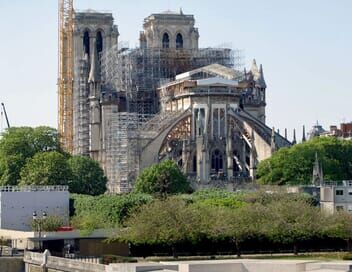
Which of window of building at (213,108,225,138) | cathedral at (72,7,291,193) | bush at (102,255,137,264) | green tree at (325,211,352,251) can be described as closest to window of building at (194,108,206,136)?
cathedral at (72,7,291,193)

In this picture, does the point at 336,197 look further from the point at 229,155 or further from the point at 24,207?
the point at 24,207

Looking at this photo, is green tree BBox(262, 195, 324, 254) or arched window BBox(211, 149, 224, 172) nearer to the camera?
green tree BBox(262, 195, 324, 254)

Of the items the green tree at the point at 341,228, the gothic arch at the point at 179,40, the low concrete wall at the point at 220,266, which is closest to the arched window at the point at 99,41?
the gothic arch at the point at 179,40

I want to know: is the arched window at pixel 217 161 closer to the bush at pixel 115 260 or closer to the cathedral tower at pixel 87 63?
the cathedral tower at pixel 87 63

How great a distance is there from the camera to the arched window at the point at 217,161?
425 feet

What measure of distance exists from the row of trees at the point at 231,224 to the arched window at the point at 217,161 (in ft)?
148

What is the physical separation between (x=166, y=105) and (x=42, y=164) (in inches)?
994

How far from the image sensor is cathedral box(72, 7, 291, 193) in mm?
127938

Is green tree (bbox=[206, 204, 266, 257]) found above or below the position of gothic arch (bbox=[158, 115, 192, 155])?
below

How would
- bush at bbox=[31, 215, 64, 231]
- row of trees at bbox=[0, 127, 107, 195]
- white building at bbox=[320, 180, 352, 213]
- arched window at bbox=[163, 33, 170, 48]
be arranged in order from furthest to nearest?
arched window at bbox=[163, 33, 170, 48], row of trees at bbox=[0, 127, 107, 195], white building at bbox=[320, 180, 352, 213], bush at bbox=[31, 215, 64, 231]

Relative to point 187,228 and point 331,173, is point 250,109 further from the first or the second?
point 187,228

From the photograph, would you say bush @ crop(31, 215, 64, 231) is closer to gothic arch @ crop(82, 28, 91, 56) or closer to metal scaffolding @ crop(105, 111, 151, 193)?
metal scaffolding @ crop(105, 111, 151, 193)

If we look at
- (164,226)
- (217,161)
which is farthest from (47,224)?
(217,161)

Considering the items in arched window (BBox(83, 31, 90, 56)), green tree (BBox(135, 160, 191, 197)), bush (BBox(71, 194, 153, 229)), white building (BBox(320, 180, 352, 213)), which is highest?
arched window (BBox(83, 31, 90, 56))
